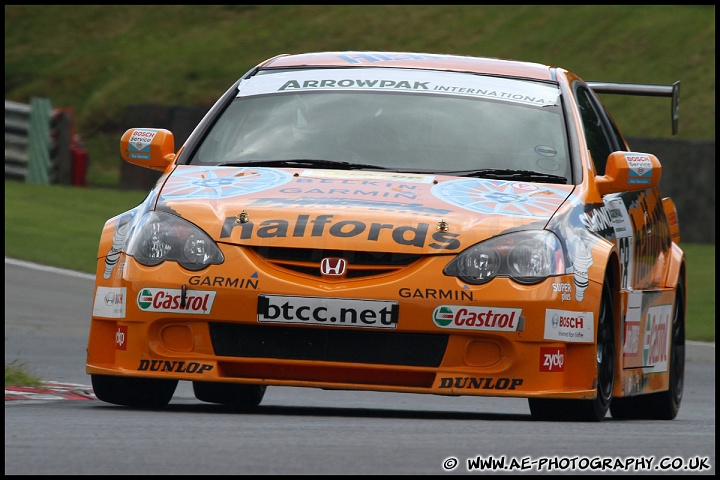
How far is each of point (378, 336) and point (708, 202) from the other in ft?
49.5

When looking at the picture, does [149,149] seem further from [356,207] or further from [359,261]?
[359,261]

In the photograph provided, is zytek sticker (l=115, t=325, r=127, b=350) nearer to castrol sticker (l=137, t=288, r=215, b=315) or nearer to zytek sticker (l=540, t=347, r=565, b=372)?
castrol sticker (l=137, t=288, r=215, b=315)

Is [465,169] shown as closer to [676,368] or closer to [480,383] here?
[480,383]

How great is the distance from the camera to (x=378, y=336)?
6.21 meters

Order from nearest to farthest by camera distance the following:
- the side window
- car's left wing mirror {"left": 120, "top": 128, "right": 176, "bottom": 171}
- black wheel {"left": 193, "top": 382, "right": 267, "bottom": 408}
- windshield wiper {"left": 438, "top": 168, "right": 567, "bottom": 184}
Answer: windshield wiper {"left": 438, "top": 168, "right": 567, "bottom": 184} < car's left wing mirror {"left": 120, "top": 128, "right": 176, "bottom": 171} < the side window < black wheel {"left": 193, "top": 382, "right": 267, "bottom": 408}

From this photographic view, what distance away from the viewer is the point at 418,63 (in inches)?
306

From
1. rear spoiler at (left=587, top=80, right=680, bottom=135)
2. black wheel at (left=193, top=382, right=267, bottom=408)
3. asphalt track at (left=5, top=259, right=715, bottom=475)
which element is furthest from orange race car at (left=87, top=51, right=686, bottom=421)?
rear spoiler at (left=587, top=80, right=680, bottom=135)

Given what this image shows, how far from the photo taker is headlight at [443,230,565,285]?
20.3 ft

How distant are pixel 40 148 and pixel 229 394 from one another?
60.0ft

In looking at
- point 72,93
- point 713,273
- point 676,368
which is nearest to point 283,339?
point 676,368

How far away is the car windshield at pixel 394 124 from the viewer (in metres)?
7.02

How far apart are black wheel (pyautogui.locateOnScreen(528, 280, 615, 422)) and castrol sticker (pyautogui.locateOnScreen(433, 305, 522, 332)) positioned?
1.41ft

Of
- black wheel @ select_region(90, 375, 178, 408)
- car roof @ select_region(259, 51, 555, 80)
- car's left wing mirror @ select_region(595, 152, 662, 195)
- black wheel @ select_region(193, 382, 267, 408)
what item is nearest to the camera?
black wheel @ select_region(90, 375, 178, 408)

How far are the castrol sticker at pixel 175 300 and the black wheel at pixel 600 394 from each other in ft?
4.25
